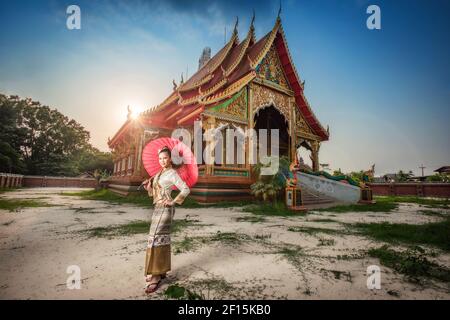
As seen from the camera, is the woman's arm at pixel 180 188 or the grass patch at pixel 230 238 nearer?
the woman's arm at pixel 180 188

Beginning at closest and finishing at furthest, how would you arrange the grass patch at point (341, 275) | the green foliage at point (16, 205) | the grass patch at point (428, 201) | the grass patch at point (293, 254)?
the grass patch at point (341, 275), the grass patch at point (293, 254), the green foliage at point (16, 205), the grass patch at point (428, 201)

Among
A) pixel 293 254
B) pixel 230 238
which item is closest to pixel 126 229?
pixel 230 238

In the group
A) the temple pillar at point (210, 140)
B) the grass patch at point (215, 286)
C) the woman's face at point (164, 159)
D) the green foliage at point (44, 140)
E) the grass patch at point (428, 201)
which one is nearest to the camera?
the grass patch at point (215, 286)

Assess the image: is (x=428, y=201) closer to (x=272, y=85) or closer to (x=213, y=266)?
(x=272, y=85)

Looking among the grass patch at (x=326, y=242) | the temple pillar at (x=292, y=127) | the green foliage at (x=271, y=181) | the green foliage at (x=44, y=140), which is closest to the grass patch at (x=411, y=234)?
the grass patch at (x=326, y=242)

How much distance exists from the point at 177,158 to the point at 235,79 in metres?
8.11

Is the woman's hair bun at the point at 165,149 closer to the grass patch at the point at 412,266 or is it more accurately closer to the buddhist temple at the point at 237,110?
the grass patch at the point at 412,266

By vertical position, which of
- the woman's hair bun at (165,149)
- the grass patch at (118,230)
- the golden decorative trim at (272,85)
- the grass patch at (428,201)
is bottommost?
the grass patch at (428,201)

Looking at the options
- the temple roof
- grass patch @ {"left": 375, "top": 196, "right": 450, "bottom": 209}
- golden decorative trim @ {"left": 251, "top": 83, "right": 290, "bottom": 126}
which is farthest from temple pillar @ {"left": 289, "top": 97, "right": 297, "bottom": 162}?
grass patch @ {"left": 375, "top": 196, "right": 450, "bottom": 209}

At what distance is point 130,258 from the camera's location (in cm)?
226

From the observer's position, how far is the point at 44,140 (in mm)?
34094

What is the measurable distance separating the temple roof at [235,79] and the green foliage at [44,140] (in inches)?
871

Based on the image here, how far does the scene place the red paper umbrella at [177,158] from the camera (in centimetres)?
208
